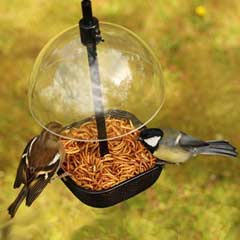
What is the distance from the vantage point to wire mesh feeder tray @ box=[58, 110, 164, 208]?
2.79 m

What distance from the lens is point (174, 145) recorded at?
3.16 meters

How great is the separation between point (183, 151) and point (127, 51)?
897 mm

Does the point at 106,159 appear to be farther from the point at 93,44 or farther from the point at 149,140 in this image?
the point at 93,44

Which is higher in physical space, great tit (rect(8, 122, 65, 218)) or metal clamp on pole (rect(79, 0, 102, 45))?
metal clamp on pole (rect(79, 0, 102, 45))

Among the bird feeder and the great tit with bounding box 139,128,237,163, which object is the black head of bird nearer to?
the great tit with bounding box 139,128,237,163

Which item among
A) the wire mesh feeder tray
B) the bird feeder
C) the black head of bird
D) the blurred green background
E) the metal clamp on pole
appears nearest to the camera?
the metal clamp on pole

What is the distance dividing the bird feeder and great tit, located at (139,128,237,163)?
0.78ft

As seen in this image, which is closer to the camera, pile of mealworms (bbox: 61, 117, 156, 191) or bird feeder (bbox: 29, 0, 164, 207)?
bird feeder (bbox: 29, 0, 164, 207)

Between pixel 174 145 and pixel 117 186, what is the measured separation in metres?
0.48

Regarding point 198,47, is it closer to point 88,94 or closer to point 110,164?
Answer: point 110,164

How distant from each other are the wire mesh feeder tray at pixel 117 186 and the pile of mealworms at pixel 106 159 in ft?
0.09

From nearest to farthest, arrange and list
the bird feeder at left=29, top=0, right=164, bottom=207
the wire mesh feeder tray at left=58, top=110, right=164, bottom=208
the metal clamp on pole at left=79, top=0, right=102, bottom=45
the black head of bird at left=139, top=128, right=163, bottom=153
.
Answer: the metal clamp on pole at left=79, top=0, right=102, bottom=45
the bird feeder at left=29, top=0, right=164, bottom=207
the wire mesh feeder tray at left=58, top=110, right=164, bottom=208
the black head of bird at left=139, top=128, right=163, bottom=153

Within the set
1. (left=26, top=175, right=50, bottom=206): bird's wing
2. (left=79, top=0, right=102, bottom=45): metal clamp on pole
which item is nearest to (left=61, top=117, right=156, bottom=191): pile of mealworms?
(left=26, top=175, right=50, bottom=206): bird's wing

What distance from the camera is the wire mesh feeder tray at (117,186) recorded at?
2785mm
